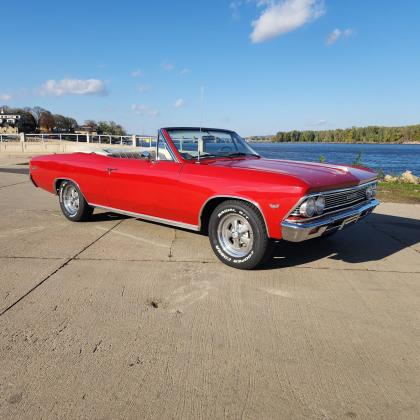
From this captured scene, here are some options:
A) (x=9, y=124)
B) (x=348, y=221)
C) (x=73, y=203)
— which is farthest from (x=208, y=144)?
(x=9, y=124)

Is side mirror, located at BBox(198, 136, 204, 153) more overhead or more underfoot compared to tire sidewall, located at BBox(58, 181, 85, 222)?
more overhead

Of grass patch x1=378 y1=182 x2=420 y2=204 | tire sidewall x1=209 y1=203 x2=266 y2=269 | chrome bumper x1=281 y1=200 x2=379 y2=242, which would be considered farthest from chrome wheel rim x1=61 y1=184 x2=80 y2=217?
grass patch x1=378 y1=182 x2=420 y2=204

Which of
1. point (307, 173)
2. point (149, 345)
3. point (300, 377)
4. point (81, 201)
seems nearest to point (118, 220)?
point (81, 201)

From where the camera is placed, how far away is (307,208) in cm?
365

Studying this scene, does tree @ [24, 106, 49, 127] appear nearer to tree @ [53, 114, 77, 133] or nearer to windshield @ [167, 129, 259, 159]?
tree @ [53, 114, 77, 133]

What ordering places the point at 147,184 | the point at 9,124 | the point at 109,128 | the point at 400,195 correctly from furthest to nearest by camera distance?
the point at 9,124 < the point at 109,128 < the point at 400,195 < the point at 147,184

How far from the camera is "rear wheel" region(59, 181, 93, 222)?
235 inches

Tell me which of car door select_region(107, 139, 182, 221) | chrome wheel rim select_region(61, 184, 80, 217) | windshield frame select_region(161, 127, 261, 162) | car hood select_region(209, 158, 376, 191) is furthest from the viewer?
chrome wheel rim select_region(61, 184, 80, 217)

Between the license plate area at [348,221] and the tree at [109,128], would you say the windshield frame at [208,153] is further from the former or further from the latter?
the tree at [109,128]

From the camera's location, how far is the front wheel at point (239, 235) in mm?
3914

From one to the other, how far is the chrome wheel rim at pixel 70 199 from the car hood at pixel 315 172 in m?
2.64

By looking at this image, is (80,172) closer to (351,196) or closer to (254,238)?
(254,238)

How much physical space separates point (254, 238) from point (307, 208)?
2.10ft

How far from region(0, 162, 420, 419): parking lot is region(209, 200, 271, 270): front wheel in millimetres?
162
